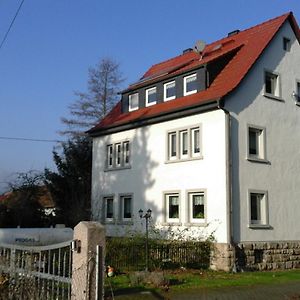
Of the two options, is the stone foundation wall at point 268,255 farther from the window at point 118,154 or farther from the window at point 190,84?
the window at point 118,154

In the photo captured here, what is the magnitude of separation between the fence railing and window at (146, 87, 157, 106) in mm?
8895

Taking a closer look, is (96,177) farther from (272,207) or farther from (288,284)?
(288,284)

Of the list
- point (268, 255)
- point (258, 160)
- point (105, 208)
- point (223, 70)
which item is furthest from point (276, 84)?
point (105, 208)

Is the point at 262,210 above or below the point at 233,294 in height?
above

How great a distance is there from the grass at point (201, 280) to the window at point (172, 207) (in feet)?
13.7

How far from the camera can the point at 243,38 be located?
2580cm

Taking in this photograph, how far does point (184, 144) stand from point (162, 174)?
6.04 ft

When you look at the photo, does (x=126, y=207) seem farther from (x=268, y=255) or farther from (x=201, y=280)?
(x=201, y=280)

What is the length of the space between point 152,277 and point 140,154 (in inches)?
456

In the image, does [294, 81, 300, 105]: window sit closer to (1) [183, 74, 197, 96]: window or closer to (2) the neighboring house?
(2) the neighboring house

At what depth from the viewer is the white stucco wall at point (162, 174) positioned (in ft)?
67.2

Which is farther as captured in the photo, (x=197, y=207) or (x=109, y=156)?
(x=109, y=156)

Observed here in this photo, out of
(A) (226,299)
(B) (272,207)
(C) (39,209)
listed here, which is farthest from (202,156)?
(C) (39,209)

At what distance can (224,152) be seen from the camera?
2033 centimetres
